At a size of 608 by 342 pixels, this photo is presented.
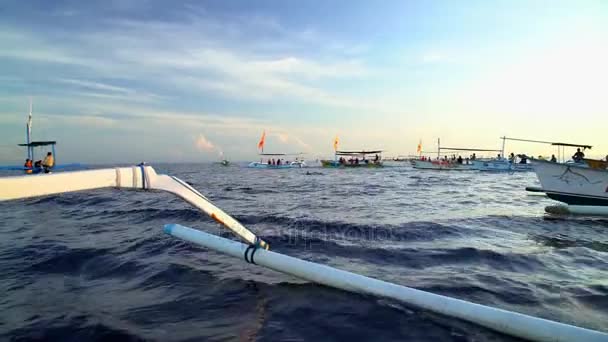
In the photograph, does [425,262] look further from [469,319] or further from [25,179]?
[25,179]

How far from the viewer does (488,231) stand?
29.1ft

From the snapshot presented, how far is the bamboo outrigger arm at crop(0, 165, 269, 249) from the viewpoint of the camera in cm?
241

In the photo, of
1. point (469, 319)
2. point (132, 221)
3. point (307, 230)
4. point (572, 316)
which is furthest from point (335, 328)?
point (132, 221)

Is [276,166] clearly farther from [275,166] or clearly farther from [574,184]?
[574,184]

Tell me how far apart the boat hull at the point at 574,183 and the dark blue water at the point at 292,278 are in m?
1.90

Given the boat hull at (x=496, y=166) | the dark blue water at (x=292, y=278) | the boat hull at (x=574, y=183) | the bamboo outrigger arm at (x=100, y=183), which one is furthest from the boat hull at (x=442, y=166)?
the bamboo outrigger arm at (x=100, y=183)

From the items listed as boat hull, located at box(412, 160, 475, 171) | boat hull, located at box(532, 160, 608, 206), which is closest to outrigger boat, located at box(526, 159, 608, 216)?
boat hull, located at box(532, 160, 608, 206)

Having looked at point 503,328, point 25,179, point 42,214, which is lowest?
point 42,214

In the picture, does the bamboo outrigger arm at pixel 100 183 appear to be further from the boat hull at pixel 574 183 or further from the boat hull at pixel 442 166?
the boat hull at pixel 442 166

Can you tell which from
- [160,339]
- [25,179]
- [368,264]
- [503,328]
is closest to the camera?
[25,179]

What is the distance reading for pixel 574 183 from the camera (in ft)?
40.4

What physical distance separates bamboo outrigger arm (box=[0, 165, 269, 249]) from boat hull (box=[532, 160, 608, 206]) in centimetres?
1397

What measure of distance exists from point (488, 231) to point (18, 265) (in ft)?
36.9

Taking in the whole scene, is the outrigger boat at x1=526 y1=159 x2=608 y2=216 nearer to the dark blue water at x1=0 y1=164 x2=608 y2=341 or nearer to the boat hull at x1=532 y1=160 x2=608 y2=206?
the boat hull at x1=532 y1=160 x2=608 y2=206
